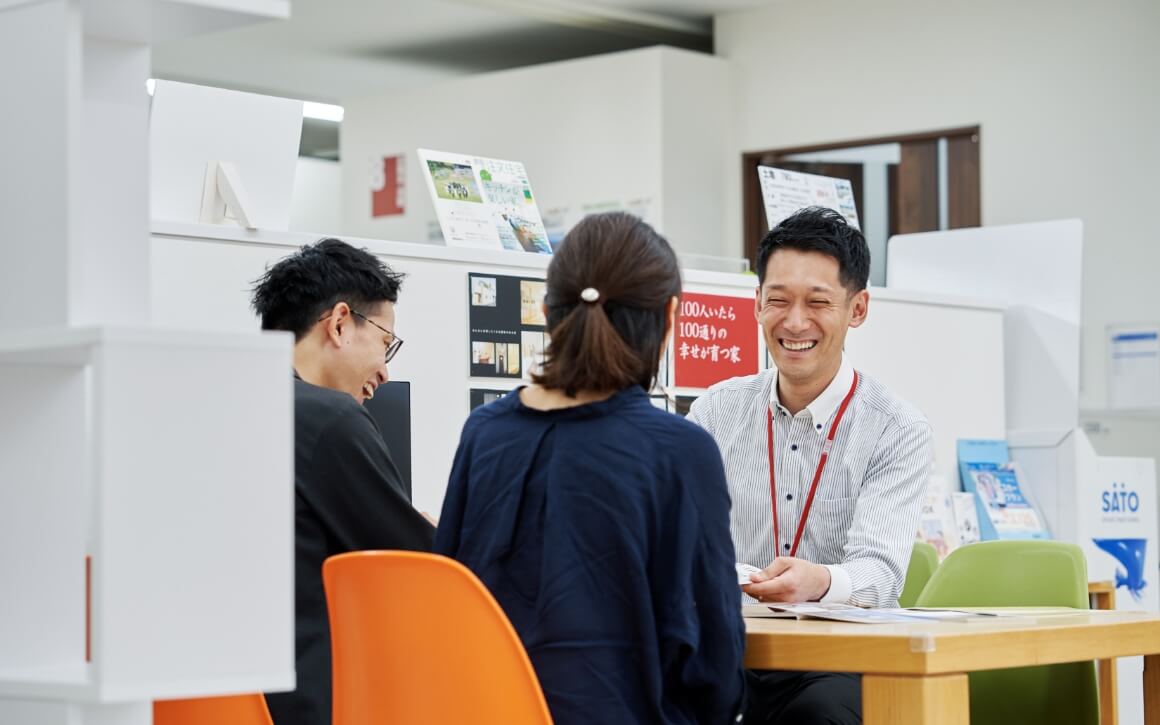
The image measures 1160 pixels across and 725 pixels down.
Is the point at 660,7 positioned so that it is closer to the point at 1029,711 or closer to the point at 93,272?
the point at 1029,711

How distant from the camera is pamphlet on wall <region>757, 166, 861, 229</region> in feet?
15.7

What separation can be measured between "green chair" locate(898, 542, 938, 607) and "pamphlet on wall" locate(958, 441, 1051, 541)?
147cm

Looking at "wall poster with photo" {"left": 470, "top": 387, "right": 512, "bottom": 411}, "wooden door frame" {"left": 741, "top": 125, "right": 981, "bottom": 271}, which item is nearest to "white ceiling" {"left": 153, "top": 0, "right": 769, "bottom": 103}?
"wooden door frame" {"left": 741, "top": 125, "right": 981, "bottom": 271}

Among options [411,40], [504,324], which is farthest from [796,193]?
[411,40]

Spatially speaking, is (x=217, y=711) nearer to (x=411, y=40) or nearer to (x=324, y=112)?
(x=411, y=40)

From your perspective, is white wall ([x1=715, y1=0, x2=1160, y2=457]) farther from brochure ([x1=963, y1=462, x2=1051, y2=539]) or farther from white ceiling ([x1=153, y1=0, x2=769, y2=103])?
brochure ([x1=963, y1=462, x2=1051, y2=539])

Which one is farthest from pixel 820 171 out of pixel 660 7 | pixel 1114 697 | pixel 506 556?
pixel 506 556

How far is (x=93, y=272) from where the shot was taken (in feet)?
5.84

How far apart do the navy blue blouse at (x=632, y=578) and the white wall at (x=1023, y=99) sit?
601 centimetres

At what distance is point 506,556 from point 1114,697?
156cm

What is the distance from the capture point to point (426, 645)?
2.00 metres

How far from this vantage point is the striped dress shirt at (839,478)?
2951mm

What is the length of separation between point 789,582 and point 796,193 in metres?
2.46

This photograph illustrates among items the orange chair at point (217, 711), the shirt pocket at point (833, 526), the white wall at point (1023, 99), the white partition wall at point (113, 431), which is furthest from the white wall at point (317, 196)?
the white partition wall at point (113, 431)
